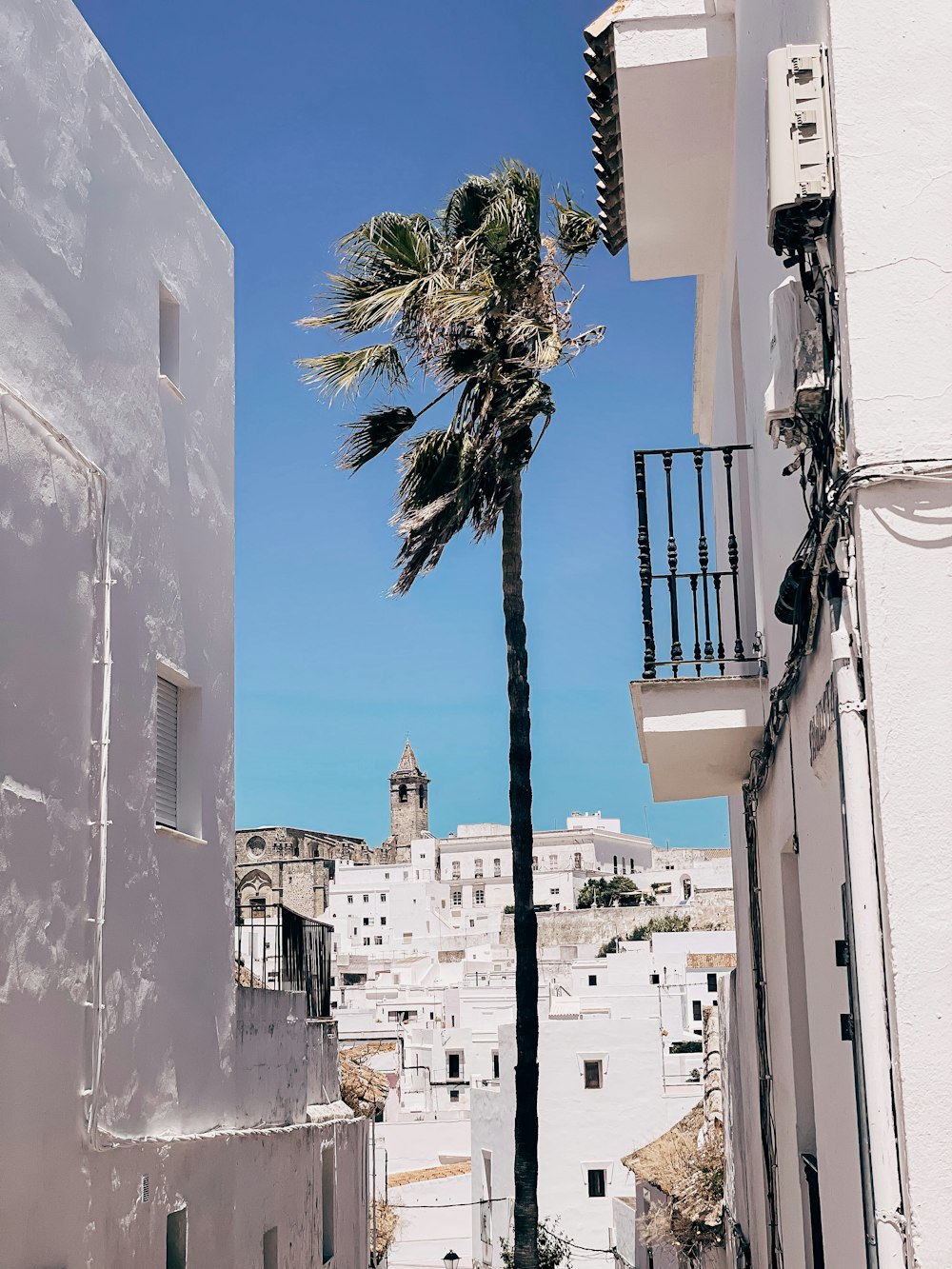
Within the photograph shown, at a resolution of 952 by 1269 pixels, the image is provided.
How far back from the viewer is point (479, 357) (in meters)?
13.4

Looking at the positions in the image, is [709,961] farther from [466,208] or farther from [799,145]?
[799,145]

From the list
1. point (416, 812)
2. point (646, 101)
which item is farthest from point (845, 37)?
point (416, 812)

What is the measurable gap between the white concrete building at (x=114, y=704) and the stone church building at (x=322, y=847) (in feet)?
277

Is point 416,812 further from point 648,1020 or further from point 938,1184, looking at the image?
point 938,1184

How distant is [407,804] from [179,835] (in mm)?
138922

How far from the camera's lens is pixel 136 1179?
28.2 feet

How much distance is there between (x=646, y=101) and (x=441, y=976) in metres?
71.6

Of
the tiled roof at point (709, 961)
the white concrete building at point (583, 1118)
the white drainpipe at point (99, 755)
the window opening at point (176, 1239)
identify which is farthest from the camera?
the tiled roof at point (709, 961)

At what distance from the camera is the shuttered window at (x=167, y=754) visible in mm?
10050

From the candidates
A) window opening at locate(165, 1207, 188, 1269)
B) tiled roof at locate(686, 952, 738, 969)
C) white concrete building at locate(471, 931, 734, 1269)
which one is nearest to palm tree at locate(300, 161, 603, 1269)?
window opening at locate(165, 1207, 188, 1269)

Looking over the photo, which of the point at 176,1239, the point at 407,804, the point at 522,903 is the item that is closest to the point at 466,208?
the point at 522,903

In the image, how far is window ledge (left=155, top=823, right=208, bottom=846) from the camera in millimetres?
9500

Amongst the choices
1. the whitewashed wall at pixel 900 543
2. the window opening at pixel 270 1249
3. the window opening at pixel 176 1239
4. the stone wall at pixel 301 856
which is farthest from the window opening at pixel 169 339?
the stone wall at pixel 301 856

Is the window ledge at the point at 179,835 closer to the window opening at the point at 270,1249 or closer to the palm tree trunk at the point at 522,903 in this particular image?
the palm tree trunk at the point at 522,903
